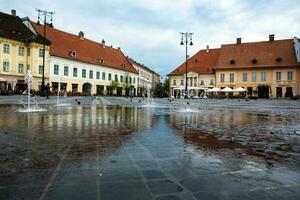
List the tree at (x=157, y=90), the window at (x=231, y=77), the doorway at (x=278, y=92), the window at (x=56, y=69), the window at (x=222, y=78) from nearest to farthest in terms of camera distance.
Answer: the window at (x=56, y=69) → the doorway at (x=278, y=92) → the window at (x=231, y=77) → the window at (x=222, y=78) → the tree at (x=157, y=90)

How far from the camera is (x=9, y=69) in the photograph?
50.5 metres

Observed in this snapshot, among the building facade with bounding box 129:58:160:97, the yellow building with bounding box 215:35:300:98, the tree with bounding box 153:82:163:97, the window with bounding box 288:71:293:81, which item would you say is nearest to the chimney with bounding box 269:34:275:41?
the yellow building with bounding box 215:35:300:98

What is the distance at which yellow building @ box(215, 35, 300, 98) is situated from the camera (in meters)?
63.3

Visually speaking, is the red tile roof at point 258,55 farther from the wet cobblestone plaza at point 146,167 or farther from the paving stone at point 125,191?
the paving stone at point 125,191

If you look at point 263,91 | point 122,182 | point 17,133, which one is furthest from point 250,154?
point 263,91

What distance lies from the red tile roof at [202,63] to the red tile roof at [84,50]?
1483cm

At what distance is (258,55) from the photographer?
67500 millimetres

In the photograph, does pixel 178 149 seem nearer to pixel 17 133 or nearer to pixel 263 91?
pixel 17 133

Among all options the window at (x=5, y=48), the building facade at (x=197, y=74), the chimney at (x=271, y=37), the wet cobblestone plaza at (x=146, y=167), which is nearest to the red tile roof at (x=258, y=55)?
the chimney at (x=271, y=37)

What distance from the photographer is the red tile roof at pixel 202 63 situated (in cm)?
7444

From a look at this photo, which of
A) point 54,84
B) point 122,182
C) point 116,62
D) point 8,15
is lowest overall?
point 122,182

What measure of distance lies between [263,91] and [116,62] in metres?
36.9

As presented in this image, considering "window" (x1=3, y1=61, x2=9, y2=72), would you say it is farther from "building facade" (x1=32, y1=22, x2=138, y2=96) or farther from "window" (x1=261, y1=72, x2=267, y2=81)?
"window" (x1=261, y1=72, x2=267, y2=81)

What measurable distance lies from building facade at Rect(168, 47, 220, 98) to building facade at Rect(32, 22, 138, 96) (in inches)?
492
